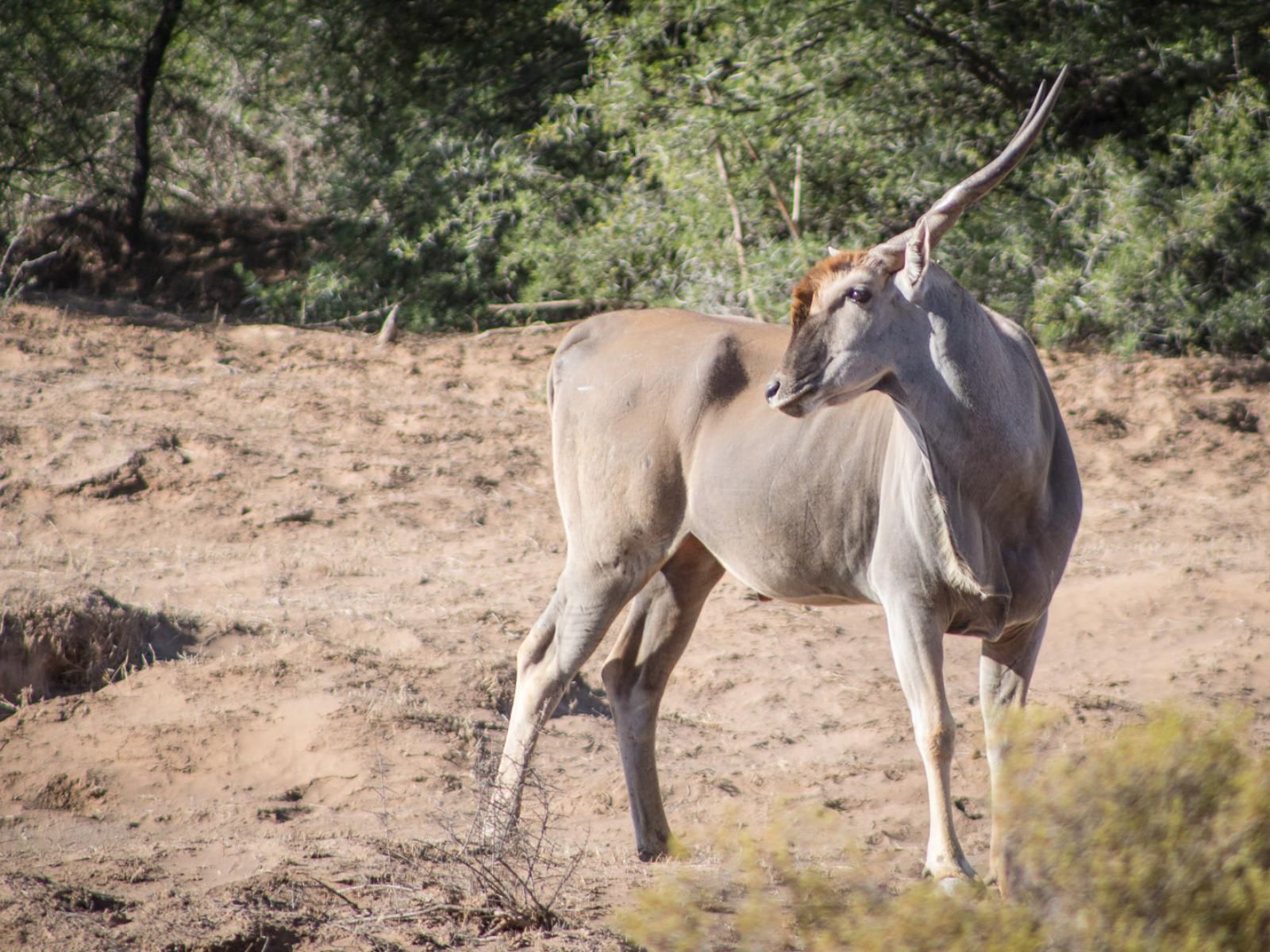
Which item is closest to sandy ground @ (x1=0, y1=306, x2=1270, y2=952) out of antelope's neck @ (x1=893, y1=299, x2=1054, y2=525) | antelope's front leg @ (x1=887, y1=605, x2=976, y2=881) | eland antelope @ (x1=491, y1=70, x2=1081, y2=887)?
antelope's front leg @ (x1=887, y1=605, x2=976, y2=881)

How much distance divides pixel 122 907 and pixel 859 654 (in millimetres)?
4759

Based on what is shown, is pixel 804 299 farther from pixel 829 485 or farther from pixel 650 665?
pixel 650 665

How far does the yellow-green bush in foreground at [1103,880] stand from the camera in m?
3.10

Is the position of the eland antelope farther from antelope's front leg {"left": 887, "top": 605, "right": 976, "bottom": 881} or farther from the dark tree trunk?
the dark tree trunk

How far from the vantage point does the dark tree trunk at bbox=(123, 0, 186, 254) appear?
14172 mm

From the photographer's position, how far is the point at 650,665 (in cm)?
541

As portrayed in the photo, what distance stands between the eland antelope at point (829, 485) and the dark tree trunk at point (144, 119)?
33.6 feet

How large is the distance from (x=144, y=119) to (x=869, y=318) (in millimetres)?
11903

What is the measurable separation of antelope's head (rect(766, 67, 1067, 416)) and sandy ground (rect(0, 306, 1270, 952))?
125 cm

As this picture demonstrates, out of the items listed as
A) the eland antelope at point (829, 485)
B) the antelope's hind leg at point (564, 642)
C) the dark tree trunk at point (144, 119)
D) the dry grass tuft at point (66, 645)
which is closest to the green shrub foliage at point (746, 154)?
the dark tree trunk at point (144, 119)

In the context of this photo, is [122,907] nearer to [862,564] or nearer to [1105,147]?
[862,564]

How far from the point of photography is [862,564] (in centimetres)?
472

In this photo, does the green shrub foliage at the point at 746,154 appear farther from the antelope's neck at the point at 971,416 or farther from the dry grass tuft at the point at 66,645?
the antelope's neck at the point at 971,416

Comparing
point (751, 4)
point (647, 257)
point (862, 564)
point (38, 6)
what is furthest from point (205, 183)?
point (862, 564)
